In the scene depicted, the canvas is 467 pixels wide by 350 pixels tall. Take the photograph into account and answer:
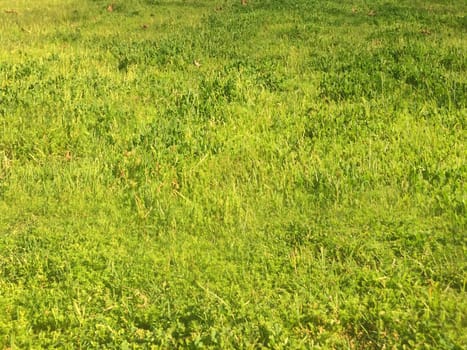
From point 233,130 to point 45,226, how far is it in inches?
82.3

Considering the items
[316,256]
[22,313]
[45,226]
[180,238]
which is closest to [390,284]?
[316,256]

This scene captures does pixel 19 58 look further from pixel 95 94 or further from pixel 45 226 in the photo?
pixel 45 226

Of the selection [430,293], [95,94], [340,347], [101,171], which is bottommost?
[340,347]

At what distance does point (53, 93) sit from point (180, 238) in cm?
331

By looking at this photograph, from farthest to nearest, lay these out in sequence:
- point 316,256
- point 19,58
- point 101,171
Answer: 1. point 19,58
2. point 101,171
3. point 316,256

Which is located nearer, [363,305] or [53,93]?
[363,305]

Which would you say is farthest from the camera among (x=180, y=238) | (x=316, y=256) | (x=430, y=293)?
(x=180, y=238)

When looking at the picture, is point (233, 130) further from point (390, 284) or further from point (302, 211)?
point (390, 284)

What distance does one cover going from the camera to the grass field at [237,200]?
9.61 ft

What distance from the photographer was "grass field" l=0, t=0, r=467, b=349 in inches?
115

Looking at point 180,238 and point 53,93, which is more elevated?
point 53,93

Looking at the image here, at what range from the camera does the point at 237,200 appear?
397cm

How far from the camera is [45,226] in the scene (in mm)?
3805

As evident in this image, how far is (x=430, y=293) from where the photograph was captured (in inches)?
116
